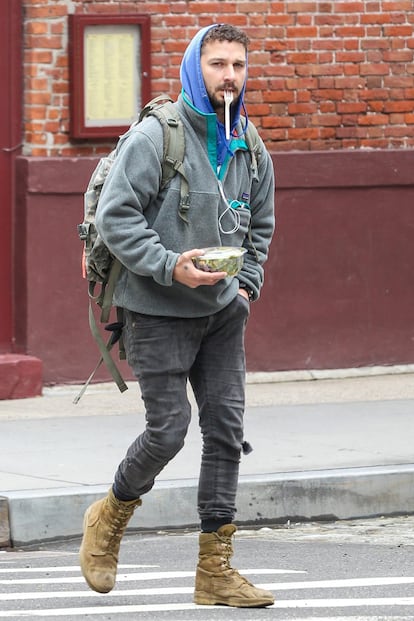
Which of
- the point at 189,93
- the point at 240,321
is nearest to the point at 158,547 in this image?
the point at 240,321

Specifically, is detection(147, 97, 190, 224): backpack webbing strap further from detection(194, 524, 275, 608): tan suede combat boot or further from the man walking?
detection(194, 524, 275, 608): tan suede combat boot

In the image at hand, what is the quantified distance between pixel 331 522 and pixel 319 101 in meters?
4.09

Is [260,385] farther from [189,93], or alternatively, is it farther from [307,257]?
[189,93]

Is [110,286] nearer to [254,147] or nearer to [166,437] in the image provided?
[166,437]

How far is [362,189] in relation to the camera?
36.9 feet

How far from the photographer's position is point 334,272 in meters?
11.3

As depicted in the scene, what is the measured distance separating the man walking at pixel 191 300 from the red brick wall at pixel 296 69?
16.0ft

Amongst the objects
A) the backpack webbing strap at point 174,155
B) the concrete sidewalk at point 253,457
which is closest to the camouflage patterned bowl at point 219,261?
the backpack webbing strap at point 174,155

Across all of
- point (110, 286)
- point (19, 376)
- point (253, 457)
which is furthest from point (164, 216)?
point (19, 376)

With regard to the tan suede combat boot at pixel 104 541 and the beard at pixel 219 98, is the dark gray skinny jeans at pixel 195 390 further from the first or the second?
the beard at pixel 219 98

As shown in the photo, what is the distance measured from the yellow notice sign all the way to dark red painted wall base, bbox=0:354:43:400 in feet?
5.01

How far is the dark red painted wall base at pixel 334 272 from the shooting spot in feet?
36.3

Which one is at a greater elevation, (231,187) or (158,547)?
(231,187)

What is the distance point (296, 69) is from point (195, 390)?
5641 millimetres
